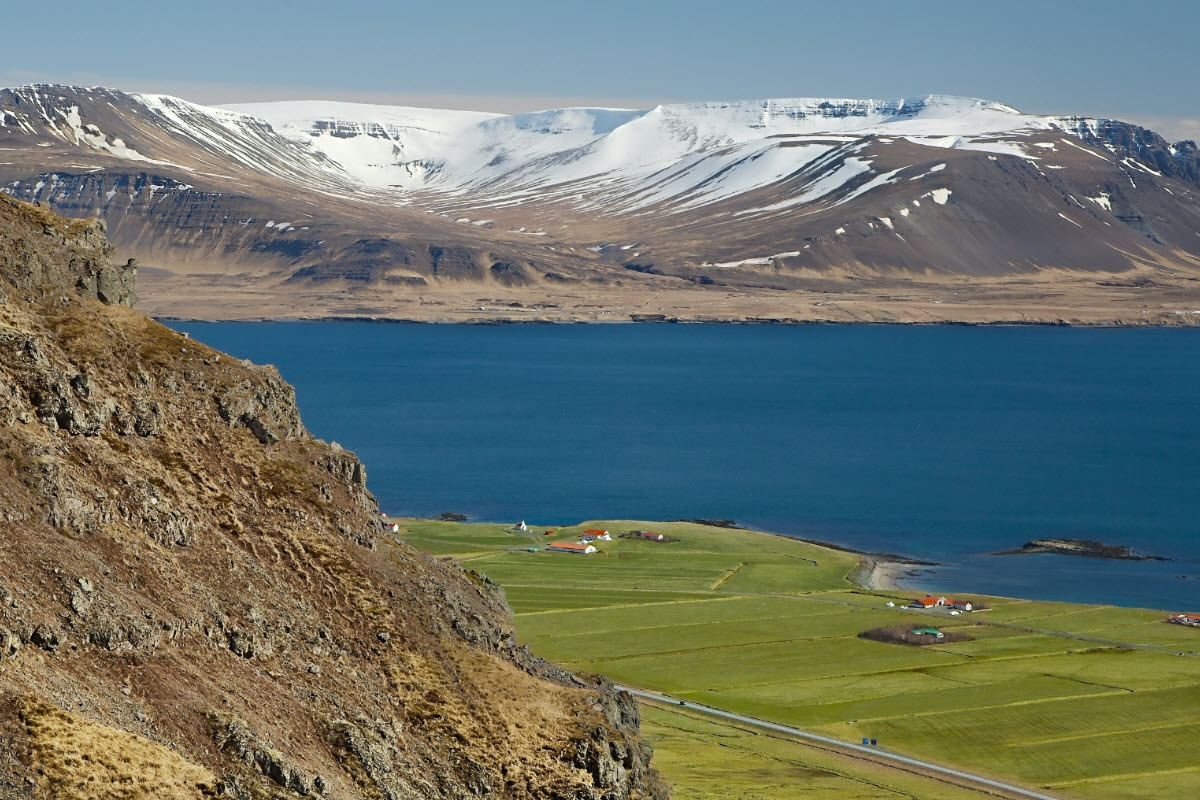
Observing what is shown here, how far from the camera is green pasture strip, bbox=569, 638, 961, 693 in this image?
204 feet

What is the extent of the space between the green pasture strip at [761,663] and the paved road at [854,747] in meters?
2.32

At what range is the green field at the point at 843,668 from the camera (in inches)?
1969

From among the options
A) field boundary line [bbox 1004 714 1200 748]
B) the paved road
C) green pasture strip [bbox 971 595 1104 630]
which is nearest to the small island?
green pasture strip [bbox 971 595 1104 630]

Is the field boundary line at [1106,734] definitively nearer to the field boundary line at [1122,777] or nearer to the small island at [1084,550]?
the field boundary line at [1122,777]

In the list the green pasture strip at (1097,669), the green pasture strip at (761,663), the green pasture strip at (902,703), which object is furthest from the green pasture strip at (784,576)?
the green pasture strip at (902,703)

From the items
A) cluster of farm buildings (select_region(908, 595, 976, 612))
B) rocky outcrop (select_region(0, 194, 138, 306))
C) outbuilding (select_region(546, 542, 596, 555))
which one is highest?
rocky outcrop (select_region(0, 194, 138, 306))

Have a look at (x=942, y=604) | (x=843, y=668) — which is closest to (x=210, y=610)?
(x=843, y=668)

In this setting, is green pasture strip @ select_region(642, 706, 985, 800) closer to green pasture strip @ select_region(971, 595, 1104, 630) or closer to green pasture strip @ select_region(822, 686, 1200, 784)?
green pasture strip @ select_region(822, 686, 1200, 784)

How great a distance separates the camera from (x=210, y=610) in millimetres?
29141

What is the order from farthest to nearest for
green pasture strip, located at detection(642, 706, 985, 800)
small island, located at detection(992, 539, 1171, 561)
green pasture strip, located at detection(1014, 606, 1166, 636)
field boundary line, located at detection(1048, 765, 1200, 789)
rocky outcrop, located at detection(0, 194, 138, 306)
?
small island, located at detection(992, 539, 1171, 561) < green pasture strip, located at detection(1014, 606, 1166, 636) < field boundary line, located at detection(1048, 765, 1200, 789) < green pasture strip, located at detection(642, 706, 985, 800) < rocky outcrop, located at detection(0, 194, 138, 306)

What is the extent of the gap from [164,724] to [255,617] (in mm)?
4311

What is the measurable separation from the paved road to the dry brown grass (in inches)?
1140

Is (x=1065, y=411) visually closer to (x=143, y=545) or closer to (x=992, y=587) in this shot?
(x=992, y=587)

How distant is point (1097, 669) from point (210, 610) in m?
46.0
